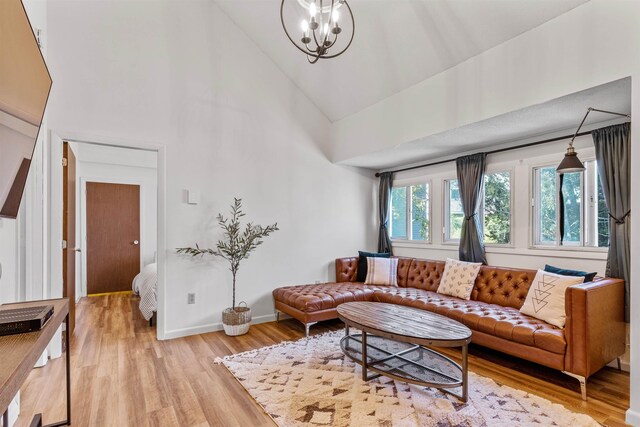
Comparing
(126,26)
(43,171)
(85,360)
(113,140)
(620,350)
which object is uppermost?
(126,26)

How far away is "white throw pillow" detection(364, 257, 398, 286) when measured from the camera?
177 inches

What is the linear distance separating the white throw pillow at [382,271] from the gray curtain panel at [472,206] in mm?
925

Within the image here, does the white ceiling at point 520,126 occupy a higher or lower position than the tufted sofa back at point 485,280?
higher

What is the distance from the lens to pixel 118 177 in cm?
614

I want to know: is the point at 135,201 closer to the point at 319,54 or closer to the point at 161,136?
the point at 161,136

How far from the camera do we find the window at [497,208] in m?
3.85

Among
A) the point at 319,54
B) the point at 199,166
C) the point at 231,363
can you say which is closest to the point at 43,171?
the point at 199,166

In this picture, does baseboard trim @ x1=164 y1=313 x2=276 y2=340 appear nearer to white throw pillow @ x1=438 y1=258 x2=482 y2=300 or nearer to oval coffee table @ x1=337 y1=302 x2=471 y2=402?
oval coffee table @ x1=337 y1=302 x2=471 y2=402

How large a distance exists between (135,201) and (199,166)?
3.31 m

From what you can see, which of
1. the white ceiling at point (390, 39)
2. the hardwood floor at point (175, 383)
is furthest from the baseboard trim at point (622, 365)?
the white ceiling at point (390, 39)

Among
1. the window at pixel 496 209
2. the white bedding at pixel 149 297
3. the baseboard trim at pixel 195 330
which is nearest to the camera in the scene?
the baseboard trim at pixel 195 330

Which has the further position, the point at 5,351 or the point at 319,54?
the point at 319,54

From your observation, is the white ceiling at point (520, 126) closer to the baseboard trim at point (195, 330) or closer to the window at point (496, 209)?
the window at point (496, 209)

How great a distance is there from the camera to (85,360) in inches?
117
